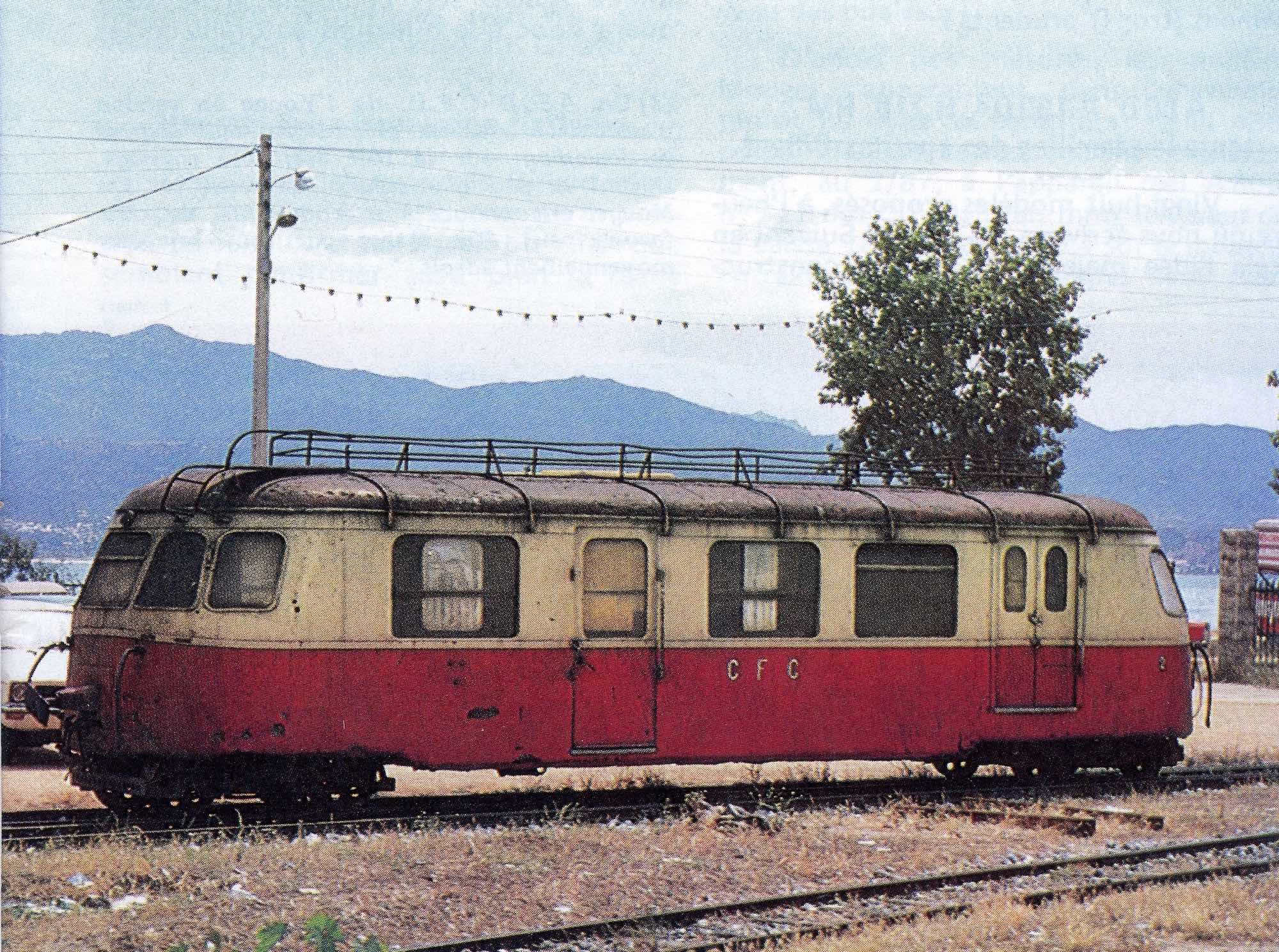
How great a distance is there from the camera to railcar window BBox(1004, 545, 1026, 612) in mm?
15859

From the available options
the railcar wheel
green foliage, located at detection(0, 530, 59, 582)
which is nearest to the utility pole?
the railcar wheel

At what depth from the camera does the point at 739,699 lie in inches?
570

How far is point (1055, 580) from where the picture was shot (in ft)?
53.0

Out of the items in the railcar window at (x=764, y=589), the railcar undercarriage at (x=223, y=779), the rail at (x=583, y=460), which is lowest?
the railcar undercarriage at (x=223, y=779)

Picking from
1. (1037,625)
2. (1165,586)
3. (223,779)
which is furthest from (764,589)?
(223,779)

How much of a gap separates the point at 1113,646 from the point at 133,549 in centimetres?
1018

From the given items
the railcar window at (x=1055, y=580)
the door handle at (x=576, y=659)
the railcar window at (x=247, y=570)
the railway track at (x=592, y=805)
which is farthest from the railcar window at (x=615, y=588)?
the railcar window at (x=1055, y=580)

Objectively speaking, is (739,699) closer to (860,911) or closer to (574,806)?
(574,806)

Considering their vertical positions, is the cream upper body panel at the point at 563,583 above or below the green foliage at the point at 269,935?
above

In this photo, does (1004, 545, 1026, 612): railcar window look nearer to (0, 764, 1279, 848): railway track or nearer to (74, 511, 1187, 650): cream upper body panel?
(74, 511, 1187, 650): cream upper body panel

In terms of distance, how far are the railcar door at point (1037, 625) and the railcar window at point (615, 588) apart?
404cm

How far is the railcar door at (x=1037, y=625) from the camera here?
15.8 metres

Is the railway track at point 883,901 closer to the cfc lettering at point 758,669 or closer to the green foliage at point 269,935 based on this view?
the green foliage at point 269,935

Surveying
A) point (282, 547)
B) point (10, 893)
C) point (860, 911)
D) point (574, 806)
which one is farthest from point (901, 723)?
point (10, 893)
